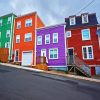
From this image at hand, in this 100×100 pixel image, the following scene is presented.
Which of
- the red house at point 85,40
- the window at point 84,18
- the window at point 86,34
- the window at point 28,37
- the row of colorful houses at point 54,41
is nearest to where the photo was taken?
the red house at point 85,40

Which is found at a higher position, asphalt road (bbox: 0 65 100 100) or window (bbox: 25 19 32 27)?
window (bbox: 25 19 32 27)

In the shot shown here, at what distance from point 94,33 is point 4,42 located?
18864mm

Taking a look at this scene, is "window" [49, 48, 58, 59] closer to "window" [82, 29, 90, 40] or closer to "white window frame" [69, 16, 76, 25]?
"window" [82, 29, 90, 40]

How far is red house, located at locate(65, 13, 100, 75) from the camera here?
27.7 m

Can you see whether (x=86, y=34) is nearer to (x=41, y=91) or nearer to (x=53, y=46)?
(x=53, y=46)

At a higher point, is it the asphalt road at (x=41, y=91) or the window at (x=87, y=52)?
the window at (x=87, y=52)

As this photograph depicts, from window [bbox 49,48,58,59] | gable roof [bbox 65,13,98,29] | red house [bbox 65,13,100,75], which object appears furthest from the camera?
gable roof [bbox 65,13,98,29]

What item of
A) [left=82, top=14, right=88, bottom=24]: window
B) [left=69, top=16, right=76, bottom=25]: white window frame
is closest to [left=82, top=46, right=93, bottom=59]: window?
[left=82, top=14, right=88, bottom=24]: window

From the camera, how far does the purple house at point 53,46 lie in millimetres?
27688

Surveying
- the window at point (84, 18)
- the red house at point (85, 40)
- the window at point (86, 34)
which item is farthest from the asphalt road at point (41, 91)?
the window at point (84, 18)

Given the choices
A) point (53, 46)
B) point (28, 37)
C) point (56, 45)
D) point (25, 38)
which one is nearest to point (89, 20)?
point (56, 45)

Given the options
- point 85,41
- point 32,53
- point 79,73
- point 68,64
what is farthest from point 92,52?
point 32,53

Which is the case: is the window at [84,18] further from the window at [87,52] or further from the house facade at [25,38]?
the house facade at [25,38]

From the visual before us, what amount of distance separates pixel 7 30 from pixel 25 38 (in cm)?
567
